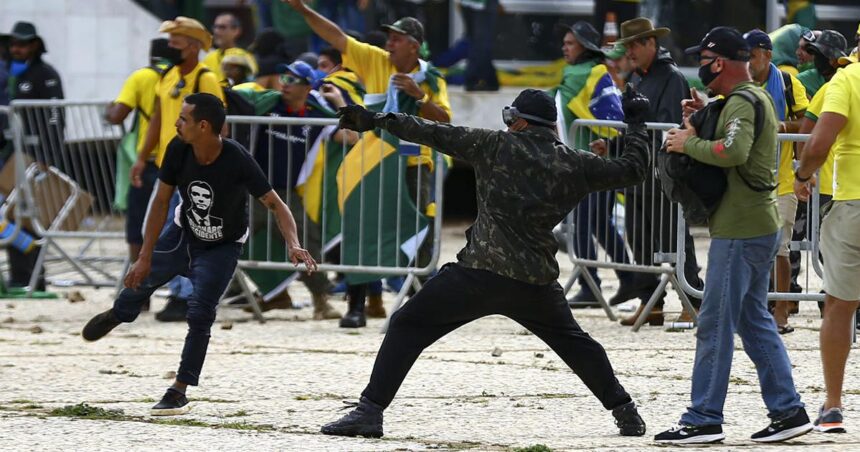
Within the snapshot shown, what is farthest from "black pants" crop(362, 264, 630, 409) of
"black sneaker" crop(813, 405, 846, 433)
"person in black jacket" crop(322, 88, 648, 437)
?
"black sneaker" crop(813, 405, 846, 433)

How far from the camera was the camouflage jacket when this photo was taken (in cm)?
698

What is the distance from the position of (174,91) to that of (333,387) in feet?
10.4

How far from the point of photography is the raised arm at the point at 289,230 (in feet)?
25.6

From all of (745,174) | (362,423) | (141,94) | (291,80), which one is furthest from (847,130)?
(141,94)

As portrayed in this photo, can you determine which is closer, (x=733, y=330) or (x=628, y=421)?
(x=733, y=330)

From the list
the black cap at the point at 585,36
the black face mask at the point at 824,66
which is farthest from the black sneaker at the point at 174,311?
the black face mask at the point at 824,66

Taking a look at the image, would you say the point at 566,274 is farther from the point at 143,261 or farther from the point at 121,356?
the point at 143,261

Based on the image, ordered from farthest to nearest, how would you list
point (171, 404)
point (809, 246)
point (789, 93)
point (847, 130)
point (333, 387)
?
1. point (789, 93)
2. point (809, 246)
3. point (333, 387)
4. point (171, 404)
5. point (847, 130)

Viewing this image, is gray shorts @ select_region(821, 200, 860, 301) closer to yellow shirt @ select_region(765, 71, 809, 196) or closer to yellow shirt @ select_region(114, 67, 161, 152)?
yellow shirt @ select_region(765, 71, 809, 196)

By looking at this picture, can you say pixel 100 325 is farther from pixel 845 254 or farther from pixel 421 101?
pixel 845 254

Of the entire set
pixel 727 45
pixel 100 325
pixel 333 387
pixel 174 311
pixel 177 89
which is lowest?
pixel 174 311


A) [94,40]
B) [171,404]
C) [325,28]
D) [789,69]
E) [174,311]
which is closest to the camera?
[171,404]

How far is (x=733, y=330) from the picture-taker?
272 inches

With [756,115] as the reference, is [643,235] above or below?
below
